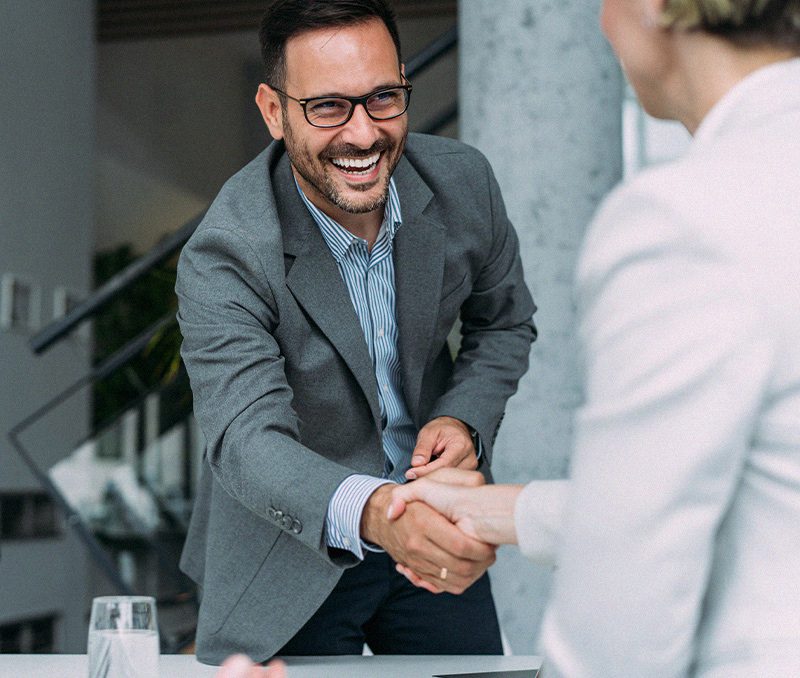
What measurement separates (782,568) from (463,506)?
24.3 inches

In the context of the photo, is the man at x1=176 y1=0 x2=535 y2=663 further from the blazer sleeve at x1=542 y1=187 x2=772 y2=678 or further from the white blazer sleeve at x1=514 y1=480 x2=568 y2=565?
the blazer sleeve at x1=542 y1=187 x2=772 y2=678

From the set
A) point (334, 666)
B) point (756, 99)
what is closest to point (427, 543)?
point (334, 666)

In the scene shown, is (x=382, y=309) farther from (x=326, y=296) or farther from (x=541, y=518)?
(x=541, y=518)

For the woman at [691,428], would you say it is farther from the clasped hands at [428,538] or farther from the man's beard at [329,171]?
the man's beard at [329,171]

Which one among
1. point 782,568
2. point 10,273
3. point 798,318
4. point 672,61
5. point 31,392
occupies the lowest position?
point 31,392

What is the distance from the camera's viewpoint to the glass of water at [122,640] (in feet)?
3.63

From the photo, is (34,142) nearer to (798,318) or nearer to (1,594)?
(1,594)

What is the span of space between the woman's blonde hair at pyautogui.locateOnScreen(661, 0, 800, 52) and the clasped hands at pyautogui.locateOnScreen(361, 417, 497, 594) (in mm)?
675

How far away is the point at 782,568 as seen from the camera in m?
0.77

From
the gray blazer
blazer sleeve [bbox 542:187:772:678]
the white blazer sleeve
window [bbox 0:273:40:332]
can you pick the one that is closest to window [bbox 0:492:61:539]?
window [bbox 0:273:40:332]

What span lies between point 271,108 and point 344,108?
181mm

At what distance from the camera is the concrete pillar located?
7.90 feet

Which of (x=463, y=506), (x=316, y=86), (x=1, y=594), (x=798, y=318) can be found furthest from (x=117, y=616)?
(x=1, y=594)

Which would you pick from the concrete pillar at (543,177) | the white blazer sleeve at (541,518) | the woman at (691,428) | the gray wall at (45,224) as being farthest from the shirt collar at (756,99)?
the gray wall at (45,224)
